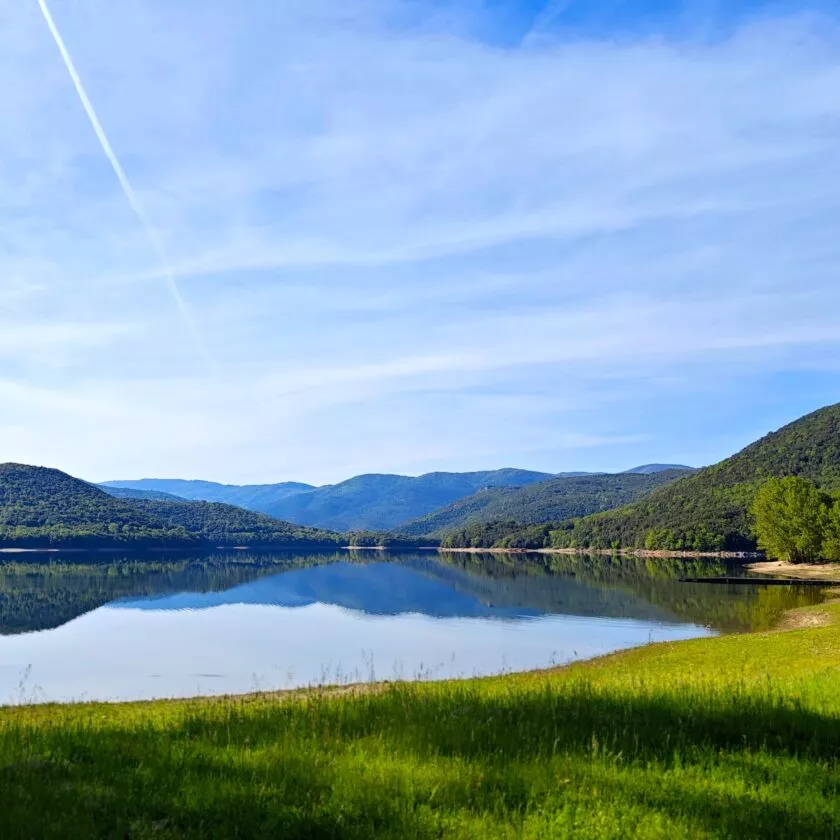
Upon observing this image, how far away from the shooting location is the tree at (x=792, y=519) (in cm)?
11975

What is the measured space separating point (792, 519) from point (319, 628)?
91.3m

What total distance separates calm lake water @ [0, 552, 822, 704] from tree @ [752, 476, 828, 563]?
80.8 feet

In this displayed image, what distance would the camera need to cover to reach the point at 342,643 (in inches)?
2297

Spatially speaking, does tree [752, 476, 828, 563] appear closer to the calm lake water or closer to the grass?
the calm lake water

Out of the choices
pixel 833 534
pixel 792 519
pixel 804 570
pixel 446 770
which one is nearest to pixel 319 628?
pixel 446 770

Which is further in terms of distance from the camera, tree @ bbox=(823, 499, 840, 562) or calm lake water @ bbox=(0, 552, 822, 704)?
tree @ bbox=(823, 499, 840, 562)

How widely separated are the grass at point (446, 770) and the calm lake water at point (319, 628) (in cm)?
787

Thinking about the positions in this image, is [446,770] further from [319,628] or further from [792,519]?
[792,519]

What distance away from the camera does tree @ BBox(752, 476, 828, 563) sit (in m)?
120

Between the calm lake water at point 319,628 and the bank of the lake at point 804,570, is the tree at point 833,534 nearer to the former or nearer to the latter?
the bank of the lake at point 804,570

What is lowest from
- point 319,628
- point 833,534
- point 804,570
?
point 319,628

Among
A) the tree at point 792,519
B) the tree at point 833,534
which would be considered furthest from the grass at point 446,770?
the tree at point 792,519

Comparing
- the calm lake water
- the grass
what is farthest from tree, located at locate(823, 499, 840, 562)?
the grass

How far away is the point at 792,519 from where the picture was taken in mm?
123062
